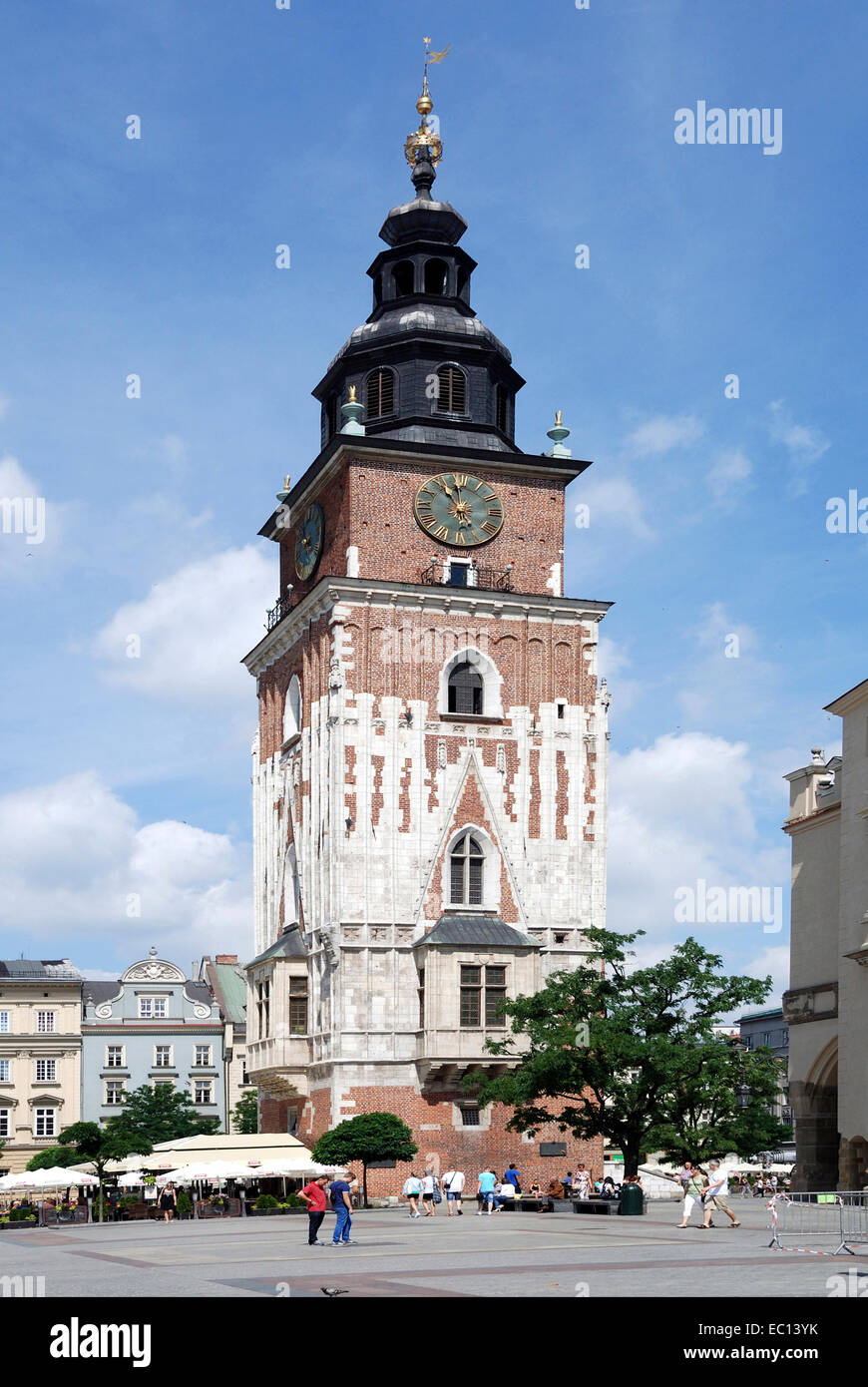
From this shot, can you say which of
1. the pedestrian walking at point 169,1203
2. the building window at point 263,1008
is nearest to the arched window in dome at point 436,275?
the building window at point 263,1008

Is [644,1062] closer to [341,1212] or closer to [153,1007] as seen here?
[341,1212]

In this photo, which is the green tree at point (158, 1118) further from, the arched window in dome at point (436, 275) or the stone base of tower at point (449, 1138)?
the arched window in dome at point (436, 275)

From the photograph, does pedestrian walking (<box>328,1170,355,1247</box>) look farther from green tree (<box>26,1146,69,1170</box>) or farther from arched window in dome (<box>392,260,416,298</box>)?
green tree (<box>26,1146,69,1170</box>)

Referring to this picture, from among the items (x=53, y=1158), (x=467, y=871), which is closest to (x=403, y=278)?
(x=467, y=871)

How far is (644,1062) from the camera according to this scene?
158 ft

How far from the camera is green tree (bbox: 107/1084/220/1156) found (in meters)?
95.8

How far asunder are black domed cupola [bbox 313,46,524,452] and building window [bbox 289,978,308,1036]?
2138 centimetres

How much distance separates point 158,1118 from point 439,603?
44.1 metres

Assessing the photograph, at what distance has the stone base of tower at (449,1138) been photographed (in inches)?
2399

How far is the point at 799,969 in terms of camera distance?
60781mm

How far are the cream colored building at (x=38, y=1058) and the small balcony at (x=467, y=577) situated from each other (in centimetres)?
5237

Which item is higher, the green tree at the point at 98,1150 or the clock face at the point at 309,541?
the clock face at the point at 309,541

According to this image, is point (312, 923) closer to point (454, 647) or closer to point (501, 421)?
point (454, 647)
